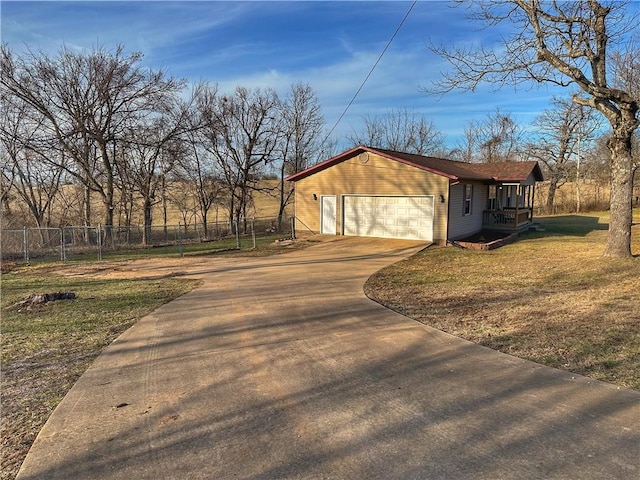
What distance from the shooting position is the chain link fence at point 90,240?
620 inches

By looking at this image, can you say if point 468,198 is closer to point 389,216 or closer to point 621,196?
point 389,216

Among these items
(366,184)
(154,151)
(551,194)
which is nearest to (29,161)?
(154,151)

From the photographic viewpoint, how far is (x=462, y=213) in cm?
1819

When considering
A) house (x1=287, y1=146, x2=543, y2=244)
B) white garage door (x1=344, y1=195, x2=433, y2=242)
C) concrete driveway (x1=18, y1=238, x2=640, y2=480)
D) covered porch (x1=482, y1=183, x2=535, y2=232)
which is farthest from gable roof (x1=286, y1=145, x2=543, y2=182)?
concrete driveway (x1=18, y1=238, x2=640, y2=480)

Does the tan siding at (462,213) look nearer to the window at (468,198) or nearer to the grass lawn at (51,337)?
the window at (468,198)

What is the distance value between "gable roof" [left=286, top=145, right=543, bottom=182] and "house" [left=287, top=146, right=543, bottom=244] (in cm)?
5

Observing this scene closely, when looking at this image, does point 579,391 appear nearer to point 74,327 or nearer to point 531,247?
point 74,327

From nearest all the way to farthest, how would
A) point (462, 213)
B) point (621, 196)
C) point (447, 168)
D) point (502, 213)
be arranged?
point (621, 196), point (462, 213), point (447, 168), point (502, 213)

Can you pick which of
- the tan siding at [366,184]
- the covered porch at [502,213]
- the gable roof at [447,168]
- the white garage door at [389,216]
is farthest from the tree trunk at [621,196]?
the covered porch at [502,213]

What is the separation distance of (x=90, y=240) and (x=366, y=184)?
13709 mm

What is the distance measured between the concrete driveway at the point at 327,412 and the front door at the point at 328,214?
13.6 metres

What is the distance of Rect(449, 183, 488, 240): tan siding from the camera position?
17.0 meters

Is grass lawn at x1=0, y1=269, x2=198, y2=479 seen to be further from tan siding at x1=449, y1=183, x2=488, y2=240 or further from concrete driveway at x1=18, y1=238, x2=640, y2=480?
tan siding at x1=449, y1=183, x2=488, y2=240

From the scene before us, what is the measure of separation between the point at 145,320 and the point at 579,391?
5871 mm
